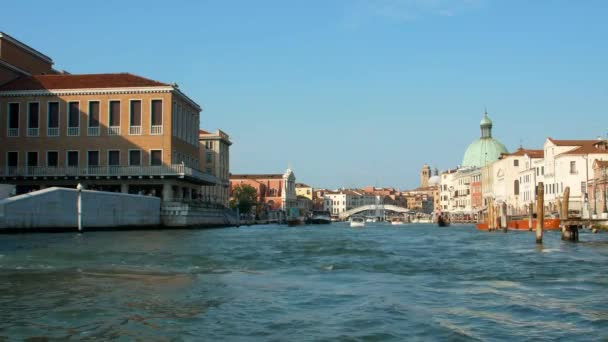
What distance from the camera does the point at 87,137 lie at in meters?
53.6

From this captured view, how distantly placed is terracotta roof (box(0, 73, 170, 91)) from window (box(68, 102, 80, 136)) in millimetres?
1527

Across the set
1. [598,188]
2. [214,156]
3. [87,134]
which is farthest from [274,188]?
[87,134]

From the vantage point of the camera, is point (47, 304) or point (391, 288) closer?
point (47, 304)

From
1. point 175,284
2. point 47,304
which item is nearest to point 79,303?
point 47,304

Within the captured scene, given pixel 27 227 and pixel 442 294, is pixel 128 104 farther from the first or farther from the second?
pixel 442 294

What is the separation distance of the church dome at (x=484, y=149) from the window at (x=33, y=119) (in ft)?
296

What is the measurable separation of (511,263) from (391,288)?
7290 millimetres

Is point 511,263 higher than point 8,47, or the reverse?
point 8,47

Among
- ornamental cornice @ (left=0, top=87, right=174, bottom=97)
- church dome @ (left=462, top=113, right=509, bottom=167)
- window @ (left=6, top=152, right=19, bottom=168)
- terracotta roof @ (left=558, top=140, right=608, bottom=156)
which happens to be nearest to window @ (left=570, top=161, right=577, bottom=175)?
terracotta roof @ (left=558, top=140, right=608, bottom=156)

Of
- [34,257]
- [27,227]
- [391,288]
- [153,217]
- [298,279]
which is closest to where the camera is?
[391,288]

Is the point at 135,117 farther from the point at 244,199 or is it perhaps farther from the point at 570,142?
the point at 244,199

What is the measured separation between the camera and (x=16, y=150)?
177ft

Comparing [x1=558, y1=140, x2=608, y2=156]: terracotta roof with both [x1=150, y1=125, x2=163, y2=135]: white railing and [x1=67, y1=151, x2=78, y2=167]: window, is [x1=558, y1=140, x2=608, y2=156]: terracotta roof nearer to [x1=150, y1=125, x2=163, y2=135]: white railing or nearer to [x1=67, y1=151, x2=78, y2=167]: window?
[x1=150, y1=125, x2=163, y2=135]: white railing

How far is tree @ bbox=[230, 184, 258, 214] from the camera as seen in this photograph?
362 feet
